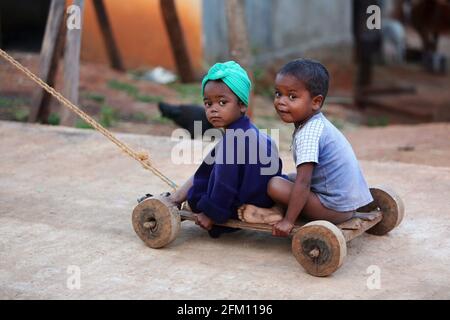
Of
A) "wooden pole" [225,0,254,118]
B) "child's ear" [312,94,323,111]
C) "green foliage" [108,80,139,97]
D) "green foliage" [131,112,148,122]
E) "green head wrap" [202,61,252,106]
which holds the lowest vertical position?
"green foliage" [131,112,148,122]

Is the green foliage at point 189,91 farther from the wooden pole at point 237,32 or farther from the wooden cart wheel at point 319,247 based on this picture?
the wooden cart wheel at point 319,247

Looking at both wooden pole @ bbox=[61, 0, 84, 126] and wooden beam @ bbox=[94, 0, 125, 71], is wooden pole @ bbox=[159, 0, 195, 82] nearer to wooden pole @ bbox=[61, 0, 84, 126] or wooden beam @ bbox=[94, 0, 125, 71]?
wooden beam @ bbox=[94, 0, 125, 71]

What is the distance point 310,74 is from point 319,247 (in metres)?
0.82

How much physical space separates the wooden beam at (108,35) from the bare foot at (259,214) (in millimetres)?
7785

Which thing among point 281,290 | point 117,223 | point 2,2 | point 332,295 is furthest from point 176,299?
point 2,2

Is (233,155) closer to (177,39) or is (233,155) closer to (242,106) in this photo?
(242,106)

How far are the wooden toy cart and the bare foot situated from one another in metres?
0.03

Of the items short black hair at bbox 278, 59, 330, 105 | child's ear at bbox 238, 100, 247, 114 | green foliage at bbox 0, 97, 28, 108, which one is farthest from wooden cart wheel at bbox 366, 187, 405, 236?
green foliage at bbox 0, 97, 28, 108

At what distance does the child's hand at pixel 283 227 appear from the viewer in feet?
11.7

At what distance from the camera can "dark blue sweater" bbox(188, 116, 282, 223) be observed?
3707 millimetres

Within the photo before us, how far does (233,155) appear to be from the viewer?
3.70m

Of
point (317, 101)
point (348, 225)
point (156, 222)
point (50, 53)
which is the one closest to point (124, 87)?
point (50, 53)

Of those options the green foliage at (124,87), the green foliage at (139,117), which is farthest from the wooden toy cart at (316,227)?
the green foliage at (124,87)

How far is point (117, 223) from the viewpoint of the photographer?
4309 millimetres
